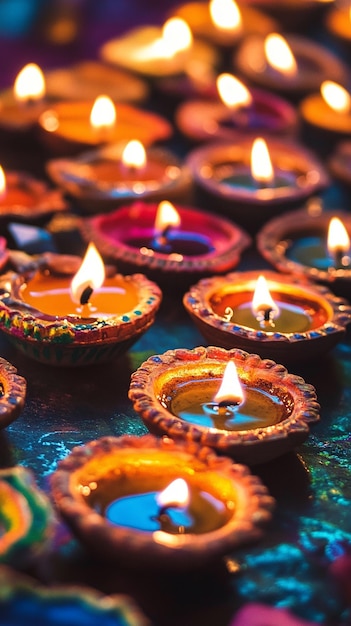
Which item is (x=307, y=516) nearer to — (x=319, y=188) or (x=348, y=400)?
(x=348, y=400)

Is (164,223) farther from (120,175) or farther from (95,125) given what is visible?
(95,125)

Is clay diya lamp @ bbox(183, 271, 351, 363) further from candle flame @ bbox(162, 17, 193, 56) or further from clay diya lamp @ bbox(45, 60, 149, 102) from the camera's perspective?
candle flame @ bbox(162, 17, 193, 56)

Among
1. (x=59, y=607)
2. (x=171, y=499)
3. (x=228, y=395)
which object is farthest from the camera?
(x=228, y=395)

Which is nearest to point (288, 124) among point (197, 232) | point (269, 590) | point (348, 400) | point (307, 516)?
point (197, 232)

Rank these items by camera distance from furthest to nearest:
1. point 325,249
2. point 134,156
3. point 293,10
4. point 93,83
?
point 293,10, point 93,83, point 134,156, point 325,249

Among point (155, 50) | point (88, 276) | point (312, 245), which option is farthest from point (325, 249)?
point (155, 50)

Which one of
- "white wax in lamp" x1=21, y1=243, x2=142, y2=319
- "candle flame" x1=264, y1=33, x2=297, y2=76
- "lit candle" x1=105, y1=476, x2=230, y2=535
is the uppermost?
"candle flame" x1=264, y1=33, x2=297, y2=76

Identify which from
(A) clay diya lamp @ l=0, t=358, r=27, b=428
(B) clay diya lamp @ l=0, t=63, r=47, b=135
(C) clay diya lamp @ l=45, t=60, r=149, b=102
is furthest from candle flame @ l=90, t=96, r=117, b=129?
(A) clay diya lamp @ l=0, t=358, r=27, b=428
